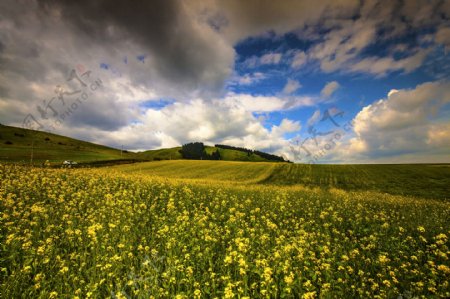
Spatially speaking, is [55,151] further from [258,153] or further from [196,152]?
[258,153]

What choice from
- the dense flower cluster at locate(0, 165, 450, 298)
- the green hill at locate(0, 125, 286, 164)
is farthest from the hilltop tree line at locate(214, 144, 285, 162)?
the dense flower cluster at locate(0, 165, 450, 298)

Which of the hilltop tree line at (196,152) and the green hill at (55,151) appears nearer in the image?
the green hill at (55,151)

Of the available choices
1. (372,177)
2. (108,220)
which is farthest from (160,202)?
(372,177)

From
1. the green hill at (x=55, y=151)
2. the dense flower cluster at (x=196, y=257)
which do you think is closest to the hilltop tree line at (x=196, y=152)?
the green hill at (x=55, y=151)

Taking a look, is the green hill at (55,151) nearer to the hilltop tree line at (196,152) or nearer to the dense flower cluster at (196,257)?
the hilltop tree line at (196,152)

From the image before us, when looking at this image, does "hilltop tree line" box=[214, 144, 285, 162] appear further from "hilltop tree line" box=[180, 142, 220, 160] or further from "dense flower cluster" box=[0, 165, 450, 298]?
"dense flower cluster" box=[0, 165, 450, 298]

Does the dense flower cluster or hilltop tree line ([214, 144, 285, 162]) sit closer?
the dense flower cluster

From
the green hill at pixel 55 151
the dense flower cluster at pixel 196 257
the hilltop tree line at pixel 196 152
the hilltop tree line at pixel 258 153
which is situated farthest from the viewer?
the hilltop tree line at pixel 258 153

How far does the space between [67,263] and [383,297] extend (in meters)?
7.72

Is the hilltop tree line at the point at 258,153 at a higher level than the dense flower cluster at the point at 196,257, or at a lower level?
higher

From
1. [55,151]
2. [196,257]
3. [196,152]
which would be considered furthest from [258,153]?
[196,257]

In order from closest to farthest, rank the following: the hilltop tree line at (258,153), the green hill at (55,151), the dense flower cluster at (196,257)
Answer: the dense flower cluster at (196,257)
the green hill at (55,151)
the hilltop tree line at (258,153)

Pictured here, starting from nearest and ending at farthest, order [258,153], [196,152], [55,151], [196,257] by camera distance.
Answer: [196,257]
[55,151]
[196,152]
[258,153]

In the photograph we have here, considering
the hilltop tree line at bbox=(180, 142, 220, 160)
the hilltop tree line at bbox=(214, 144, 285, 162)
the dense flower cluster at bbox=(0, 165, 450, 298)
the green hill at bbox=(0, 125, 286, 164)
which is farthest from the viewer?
the hilltop tree line at bbox=(214, 144, 285, 162)
